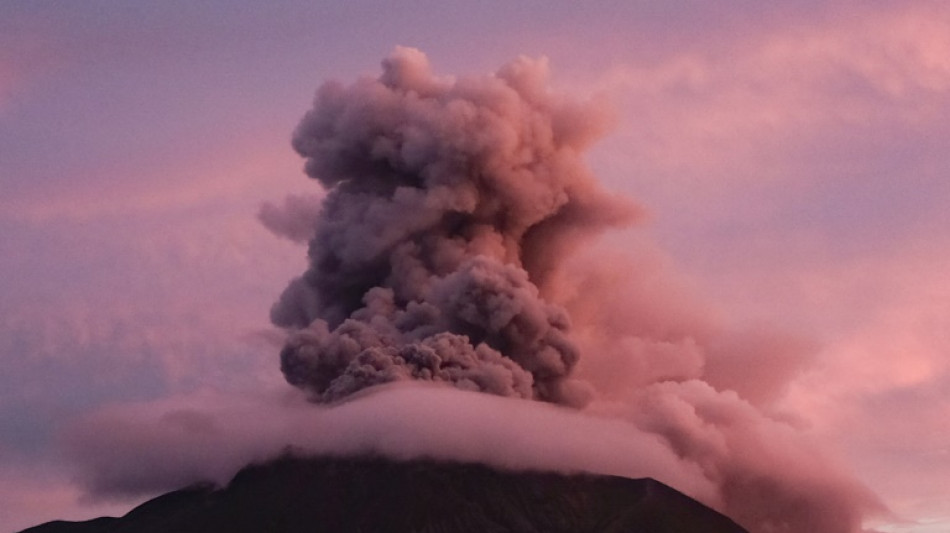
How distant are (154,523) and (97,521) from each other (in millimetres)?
14640

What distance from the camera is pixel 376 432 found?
150625mm

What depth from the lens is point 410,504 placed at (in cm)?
14775

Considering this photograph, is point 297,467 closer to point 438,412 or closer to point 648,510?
point 438,412

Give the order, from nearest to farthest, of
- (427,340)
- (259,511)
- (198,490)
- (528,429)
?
(427,340)
(528,429)
(259,511)
(198,490)

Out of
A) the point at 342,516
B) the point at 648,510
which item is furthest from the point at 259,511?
the point at 648,510

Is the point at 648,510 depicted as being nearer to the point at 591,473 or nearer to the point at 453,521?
the point at 591,473

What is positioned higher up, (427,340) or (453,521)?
(427,340)

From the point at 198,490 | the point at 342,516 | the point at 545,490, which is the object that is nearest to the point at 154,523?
the point at 198,490

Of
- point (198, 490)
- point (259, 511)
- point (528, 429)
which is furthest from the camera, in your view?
point (198, 490)

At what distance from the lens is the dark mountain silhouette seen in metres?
144

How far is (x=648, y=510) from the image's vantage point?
480 ft

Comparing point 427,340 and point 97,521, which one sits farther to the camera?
point 97,521

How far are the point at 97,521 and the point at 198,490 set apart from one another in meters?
13.5

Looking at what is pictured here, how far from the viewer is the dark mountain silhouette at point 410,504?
473 ft
